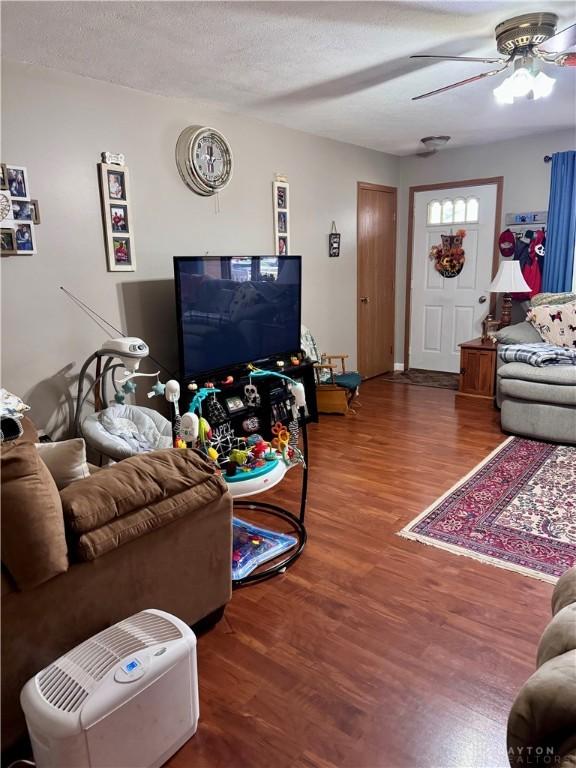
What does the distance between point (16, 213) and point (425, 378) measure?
4.49 metres

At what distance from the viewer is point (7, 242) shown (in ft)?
9.61

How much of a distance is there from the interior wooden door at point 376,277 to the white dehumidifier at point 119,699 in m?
4.63

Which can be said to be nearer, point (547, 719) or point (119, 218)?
point (547, 719)

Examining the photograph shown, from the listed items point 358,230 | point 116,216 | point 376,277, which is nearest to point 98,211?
point 116,216

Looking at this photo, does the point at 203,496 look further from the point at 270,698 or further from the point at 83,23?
the point at 83,23

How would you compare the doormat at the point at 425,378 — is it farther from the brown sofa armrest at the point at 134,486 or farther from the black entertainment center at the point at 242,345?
the brown sofa armrest at the point at 134,486

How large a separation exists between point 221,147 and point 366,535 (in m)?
2.97

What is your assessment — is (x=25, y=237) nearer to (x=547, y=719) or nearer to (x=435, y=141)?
(x=547, y=719)

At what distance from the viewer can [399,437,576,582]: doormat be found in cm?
255

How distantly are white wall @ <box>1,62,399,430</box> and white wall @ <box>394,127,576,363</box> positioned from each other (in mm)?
1726

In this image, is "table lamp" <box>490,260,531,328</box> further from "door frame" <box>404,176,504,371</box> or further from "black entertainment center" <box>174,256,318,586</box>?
"black entertainment center" <box>174,256,318,586</box>

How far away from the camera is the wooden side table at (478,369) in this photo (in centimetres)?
512

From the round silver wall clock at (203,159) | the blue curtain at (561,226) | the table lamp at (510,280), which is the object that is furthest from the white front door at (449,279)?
the round silver wall clock at (203,159)

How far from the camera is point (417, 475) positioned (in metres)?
3.51
